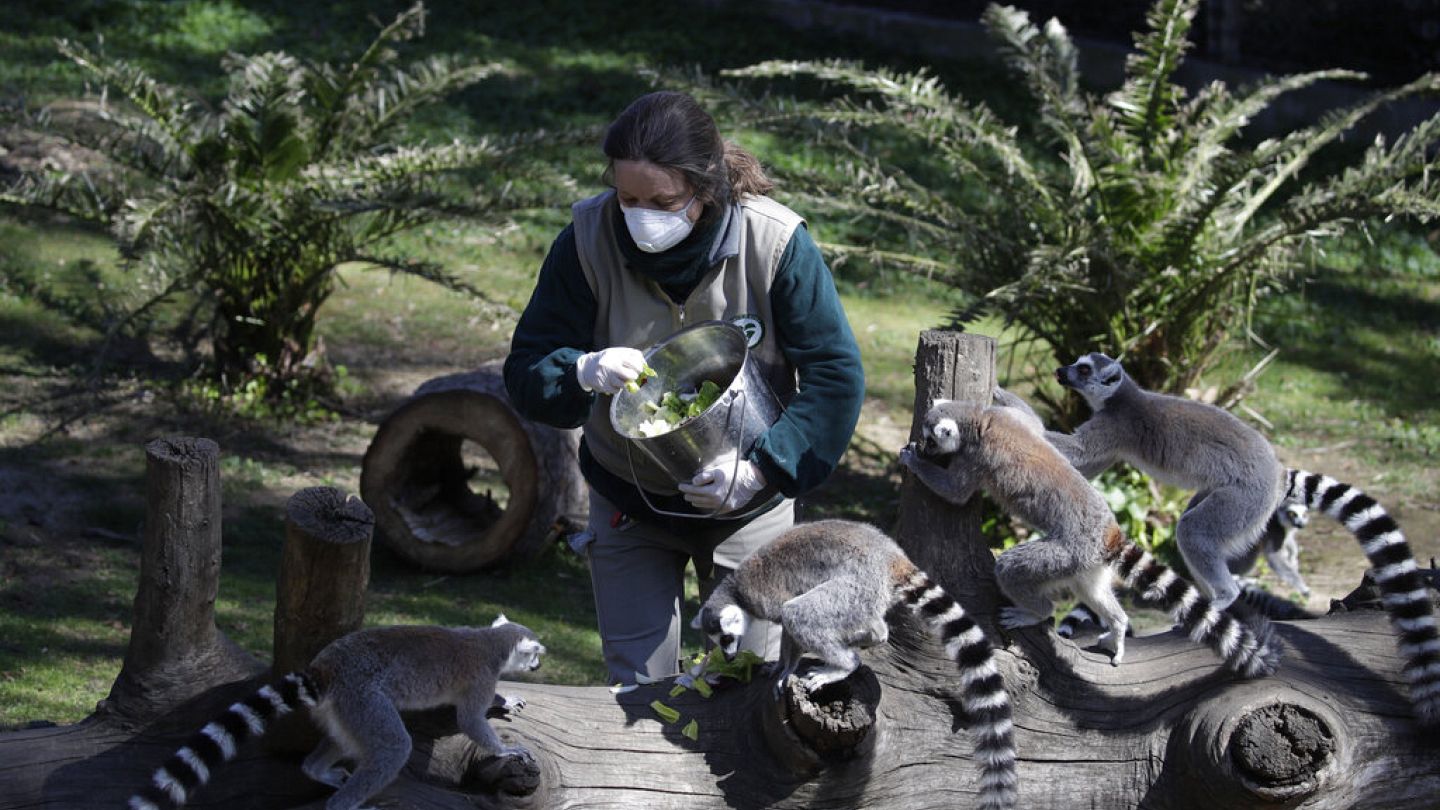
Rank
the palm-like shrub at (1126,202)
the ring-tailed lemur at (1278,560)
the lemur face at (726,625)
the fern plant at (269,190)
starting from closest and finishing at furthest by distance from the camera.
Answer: the lemur face at (726,625)
the ring-tailed lemur at (1278,560)
the palm-like shrub at (1126,202)
the fern plant at (269,190)

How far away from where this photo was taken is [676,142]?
312 centimetres

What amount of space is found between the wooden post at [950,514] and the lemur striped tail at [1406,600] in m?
1.02

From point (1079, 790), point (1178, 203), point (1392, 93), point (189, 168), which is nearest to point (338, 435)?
point (189, 168)

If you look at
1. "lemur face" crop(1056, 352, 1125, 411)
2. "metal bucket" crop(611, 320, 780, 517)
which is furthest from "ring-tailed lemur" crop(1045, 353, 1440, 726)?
"metal bucket" crop(611, 320, 780, 517)

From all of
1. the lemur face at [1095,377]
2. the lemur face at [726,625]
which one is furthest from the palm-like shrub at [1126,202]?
the lemur face at [726,625]

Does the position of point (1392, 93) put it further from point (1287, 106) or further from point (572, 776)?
point (572, 776)

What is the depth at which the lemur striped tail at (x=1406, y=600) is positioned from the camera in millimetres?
3605

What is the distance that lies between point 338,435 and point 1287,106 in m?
8.12

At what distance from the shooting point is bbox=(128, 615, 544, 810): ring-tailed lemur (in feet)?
9.97

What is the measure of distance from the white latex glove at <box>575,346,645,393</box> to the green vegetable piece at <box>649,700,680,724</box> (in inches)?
33.5

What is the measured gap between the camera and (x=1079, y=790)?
3.52 meters

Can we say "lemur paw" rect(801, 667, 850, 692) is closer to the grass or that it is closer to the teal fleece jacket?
the teal fleece jacket

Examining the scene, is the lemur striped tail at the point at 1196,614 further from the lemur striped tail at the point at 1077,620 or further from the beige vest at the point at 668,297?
the beige vest at the point at 668,297

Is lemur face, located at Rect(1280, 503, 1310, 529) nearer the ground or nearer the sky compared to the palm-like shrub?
nearer the ground
